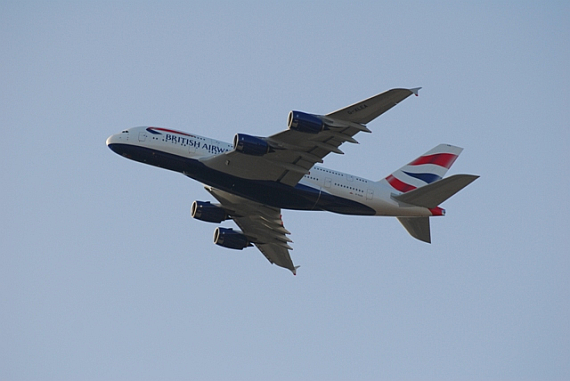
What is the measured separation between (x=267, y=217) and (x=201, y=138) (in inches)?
358

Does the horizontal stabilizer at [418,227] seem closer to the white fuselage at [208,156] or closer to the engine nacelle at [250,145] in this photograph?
the white fuselage at [208,156]

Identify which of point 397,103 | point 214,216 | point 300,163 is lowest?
point 214,216

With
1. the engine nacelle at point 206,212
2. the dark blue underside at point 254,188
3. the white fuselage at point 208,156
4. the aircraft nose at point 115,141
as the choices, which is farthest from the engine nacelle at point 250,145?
the engine nacelle at point 206,212

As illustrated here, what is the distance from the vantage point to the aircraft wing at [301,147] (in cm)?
4541

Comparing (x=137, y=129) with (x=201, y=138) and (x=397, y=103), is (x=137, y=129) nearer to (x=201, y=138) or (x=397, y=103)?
(x=201, y=138)

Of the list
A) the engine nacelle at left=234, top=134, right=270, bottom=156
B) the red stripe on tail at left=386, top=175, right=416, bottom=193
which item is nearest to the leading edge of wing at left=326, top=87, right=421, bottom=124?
the engine nacelle at left=234, top=134, right=270, bottom=156

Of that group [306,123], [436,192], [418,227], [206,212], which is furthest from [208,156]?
[418,227]

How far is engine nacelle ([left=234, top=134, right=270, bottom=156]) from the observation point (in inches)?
1913

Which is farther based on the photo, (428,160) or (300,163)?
(428,160)

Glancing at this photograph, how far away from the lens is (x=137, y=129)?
51812mm

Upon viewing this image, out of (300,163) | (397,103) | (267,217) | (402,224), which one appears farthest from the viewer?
(267,217)

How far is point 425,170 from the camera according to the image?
186 ft

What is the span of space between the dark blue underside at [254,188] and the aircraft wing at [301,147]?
0.50m

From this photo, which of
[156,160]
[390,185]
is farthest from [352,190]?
[156,160]
